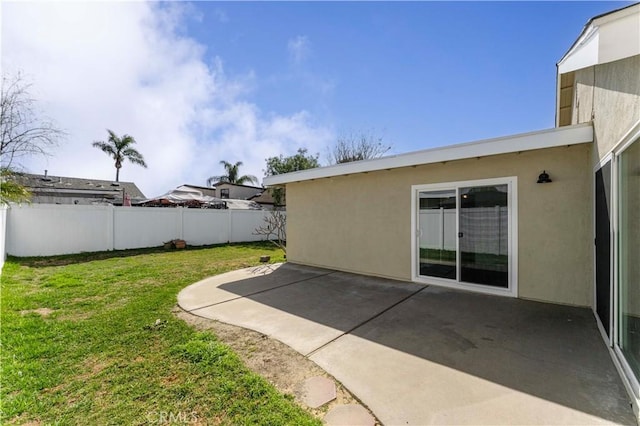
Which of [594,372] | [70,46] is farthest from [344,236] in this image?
[70,46]

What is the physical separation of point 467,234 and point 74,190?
27621 millimetres

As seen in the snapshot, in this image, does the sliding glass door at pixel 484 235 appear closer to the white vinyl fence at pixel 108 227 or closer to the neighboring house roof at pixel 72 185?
the white vinyl fence at pixel 108 227

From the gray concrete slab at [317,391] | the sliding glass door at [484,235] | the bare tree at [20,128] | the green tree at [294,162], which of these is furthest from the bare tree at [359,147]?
the gray concrete slab at [317,391]

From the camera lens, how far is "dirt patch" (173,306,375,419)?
2.50 meters

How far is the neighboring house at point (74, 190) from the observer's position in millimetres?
20578

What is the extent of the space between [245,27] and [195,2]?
51.2 inches

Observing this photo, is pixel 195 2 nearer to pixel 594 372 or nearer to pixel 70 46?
pixel 70 46

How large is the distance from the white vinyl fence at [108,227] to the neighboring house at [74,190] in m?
11.3

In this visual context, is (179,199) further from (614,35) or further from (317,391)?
(614,35)

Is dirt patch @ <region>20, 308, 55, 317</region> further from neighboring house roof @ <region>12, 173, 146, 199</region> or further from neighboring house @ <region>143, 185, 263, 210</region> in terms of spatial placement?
neighboring house roof @ <region>12, 173, 146, 199</region>

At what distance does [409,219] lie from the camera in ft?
21.3

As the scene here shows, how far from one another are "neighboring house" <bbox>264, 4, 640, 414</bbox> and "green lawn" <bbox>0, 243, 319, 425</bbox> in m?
3.39

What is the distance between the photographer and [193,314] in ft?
15.0

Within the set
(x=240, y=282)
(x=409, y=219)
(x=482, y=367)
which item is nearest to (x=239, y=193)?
(x=240, y=282)
